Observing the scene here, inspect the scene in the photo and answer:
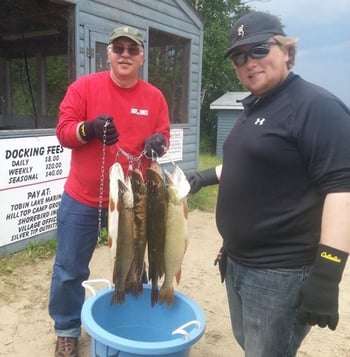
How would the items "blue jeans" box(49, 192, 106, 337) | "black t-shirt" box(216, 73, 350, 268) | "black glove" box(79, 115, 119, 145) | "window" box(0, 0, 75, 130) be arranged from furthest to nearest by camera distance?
"window" box(0, 0, 75, 130) → "blue jeans" box(49, 192, 106, 337) → "black glove" box(79, 115, 119, 145) → "black t-shirt" box(216, 73, 350, 268)

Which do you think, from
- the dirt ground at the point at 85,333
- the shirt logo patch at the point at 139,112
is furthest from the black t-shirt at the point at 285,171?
the dirt ground at the point at 85,333

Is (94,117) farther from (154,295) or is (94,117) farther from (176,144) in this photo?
(176,144)

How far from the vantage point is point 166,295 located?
2125mm

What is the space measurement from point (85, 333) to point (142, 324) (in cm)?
83

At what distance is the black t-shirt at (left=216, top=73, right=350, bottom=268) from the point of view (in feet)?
4.78

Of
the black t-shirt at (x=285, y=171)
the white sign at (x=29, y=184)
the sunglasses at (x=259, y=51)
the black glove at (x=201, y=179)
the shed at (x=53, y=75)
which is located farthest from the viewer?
the shed at (x=53, y=75)

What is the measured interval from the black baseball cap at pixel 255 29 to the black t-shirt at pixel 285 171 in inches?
8.1

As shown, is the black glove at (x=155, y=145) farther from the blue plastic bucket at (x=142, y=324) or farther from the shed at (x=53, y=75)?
the shed at (x=53, y=75)

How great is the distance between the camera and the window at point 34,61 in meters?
5.21

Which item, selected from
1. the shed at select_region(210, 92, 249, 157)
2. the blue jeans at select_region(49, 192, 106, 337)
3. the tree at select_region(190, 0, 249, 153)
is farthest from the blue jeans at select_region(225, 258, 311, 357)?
the tree at select_region(190, 0, 249, 153)

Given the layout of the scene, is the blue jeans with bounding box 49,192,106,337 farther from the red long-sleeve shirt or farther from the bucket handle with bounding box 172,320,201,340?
the bucket handle with bounding box 172,320,201,340

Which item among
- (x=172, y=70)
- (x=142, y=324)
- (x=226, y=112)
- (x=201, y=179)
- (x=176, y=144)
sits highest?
(x=172, y=70)

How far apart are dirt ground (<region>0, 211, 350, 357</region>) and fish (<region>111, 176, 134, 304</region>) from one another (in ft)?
3.46

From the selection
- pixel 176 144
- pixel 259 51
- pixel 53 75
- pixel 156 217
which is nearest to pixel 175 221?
pixel 156 217
